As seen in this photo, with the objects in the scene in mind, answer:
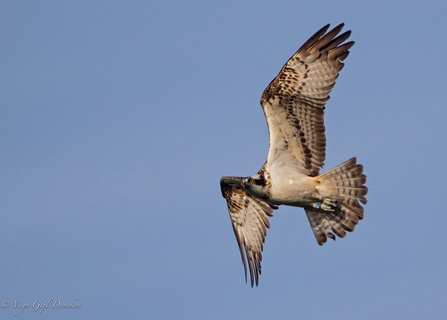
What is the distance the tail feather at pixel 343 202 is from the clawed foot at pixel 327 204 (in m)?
0.08

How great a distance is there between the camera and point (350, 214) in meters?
16.1

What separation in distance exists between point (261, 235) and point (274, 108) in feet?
8.44

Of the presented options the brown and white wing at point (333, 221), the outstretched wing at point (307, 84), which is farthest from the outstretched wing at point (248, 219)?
the outstretched wing at point (307, 84)

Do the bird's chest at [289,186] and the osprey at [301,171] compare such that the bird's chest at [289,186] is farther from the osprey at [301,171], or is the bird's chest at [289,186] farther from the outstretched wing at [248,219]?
the outstretched wing at [248,219]

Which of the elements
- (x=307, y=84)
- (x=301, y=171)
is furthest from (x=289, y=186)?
(x=307, y=84)

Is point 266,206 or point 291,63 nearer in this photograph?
point 291,63

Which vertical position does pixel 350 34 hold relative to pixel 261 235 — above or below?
above

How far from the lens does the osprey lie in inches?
596

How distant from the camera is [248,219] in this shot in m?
16.9

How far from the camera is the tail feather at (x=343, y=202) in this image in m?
15.8

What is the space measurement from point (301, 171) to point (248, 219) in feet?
5.18

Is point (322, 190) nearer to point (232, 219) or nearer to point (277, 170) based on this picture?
point (277, 170)

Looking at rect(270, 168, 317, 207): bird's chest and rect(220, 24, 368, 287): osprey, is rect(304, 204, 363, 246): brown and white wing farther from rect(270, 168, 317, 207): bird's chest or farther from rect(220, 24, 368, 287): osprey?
rect(270, 168, 317, 207): bird's chest

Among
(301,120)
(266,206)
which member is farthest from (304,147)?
(266,206)
